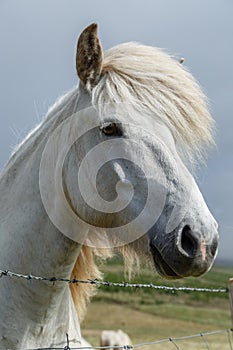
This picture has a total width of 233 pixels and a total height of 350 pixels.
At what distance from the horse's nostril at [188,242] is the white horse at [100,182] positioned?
0.18ft

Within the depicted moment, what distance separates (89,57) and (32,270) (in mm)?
1206

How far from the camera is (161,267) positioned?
9.23ft

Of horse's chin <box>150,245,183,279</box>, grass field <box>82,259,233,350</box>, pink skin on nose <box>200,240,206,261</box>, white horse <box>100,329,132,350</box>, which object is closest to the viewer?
pink skin on nose <box>200,240,206,261</box>

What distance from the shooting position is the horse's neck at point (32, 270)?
310 centimetres

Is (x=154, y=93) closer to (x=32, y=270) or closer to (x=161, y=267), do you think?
(x=161, y=267)

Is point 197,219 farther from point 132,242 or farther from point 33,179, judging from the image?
point 33,179

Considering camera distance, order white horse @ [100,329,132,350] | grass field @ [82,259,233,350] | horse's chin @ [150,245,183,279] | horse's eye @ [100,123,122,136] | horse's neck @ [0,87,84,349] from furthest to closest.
→ grass field @ [82,259,233,350] → white horse @ [100,329,132,350] → horse's neck @ [0,87,84,349] → horse's eye @ [100,123,122,136] → horse's chin @ [150,245,183,279]

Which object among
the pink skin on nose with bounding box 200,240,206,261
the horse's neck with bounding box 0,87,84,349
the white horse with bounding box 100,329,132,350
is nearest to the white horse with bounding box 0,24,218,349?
the horse's neck with bounding box 0,87,84,349

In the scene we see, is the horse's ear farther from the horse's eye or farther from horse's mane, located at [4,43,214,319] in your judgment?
the horse's eye

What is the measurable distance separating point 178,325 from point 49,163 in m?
28.2

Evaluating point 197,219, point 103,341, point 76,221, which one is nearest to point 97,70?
point 76,221

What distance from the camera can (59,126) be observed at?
3.34 metres

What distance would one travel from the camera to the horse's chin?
2771mm

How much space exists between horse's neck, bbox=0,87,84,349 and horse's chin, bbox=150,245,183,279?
1.79ft
